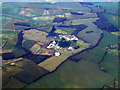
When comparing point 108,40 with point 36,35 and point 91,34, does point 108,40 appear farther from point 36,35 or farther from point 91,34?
point 36,35

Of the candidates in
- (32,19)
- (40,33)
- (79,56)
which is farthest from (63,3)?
(79,56)

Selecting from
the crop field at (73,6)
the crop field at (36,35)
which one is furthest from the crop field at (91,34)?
the crop field at (73,6)

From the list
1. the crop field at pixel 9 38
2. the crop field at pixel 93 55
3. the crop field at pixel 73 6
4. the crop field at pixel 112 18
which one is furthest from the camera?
the crop field at pixel 73 6

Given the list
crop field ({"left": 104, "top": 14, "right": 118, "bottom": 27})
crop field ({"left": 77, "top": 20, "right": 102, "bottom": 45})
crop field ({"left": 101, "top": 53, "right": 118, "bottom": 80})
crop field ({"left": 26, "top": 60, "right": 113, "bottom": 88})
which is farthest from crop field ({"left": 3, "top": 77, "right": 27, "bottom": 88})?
crop field ({"left": 104, "top": 14, "right": 118, "bottom": 27})

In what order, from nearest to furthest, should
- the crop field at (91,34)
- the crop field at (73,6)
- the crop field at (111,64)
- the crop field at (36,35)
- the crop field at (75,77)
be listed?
1. the crop field at (75,77)
2. the crop field at (111,64)
3. the crop field at (36,35)
4. the crop field at (91,34)
5. the crop field at (73,6)

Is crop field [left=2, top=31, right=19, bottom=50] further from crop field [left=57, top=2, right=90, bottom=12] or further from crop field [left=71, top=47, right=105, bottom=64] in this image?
crop field [left=57, top=2, right=90, bottom=12]

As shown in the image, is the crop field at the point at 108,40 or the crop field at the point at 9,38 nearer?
the crop field at the point at 9,38

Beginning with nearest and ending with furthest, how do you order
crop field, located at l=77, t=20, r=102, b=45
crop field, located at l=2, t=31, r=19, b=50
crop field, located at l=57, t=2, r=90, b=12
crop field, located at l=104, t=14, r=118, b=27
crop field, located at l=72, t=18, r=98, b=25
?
1. crop field, located at l=2, t=31, r=19, b=50
2. crop field, located at l=77, t=20, r=102, b=45
3. crop field, located at l=72, t=18, r=98, b=25
4. crop field, located at l=104, t=14, r=118, b=27
5. crop field, located at l=57, t=2, r=90, b=12

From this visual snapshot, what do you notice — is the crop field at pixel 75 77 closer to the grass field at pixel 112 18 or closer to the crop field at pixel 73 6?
the grass field at pixel 112 18

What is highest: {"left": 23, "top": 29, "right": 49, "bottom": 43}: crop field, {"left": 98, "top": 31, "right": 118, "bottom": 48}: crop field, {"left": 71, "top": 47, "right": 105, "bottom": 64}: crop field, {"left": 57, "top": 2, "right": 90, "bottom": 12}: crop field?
{"left": 57, "top": 2, "right": 90, "bottom": 12}: crop field
